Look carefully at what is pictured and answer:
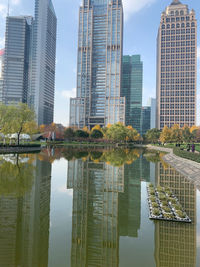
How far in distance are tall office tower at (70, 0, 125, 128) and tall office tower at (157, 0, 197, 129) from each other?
35.9m

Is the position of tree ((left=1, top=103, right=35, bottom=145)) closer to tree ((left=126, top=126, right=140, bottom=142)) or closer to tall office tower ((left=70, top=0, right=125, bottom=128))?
tree ((left=126, top=126, right=140, bottom=142))

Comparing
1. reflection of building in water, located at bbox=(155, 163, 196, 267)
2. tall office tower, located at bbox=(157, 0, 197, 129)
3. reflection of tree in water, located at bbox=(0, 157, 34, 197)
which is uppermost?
tall office tower, located at bbox=(157, 0, 197, 129)

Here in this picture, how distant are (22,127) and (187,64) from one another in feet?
480

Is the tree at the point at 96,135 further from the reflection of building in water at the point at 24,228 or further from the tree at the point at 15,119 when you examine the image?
the reflection of building in water at the point at 24,228

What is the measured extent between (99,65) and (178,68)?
69.3 m

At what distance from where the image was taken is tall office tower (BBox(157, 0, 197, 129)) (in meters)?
153

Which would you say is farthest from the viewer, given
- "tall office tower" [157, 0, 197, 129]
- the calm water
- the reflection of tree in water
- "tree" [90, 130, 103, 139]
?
"tall office tower" [157, 0, 197, 129]

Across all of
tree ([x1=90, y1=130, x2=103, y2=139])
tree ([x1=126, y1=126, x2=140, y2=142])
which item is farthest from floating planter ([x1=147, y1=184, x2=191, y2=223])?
tree ([x1=90, y1=130, x2=103, y2=139])

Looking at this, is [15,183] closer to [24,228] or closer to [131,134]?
[24,228]

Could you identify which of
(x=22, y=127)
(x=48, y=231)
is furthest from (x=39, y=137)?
(x=48, y=231)

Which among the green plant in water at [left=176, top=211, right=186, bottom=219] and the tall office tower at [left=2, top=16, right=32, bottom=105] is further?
the tall office tower at [left=2, top=16, right=32, bottom=105]

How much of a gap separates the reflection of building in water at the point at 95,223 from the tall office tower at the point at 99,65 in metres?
149

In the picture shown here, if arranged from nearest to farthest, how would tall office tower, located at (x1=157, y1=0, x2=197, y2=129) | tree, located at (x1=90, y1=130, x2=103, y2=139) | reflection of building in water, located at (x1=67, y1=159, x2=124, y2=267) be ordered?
1. reflection of building in water, located at (x1=67, y1=159, x2=124, y2=267)
2. tree, located at (x1=90, y1=130, x2=103, y2=139)
3. tall office tower, located at (x1=157, y1=0, x2=197, y2=129)

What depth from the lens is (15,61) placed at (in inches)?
6752
